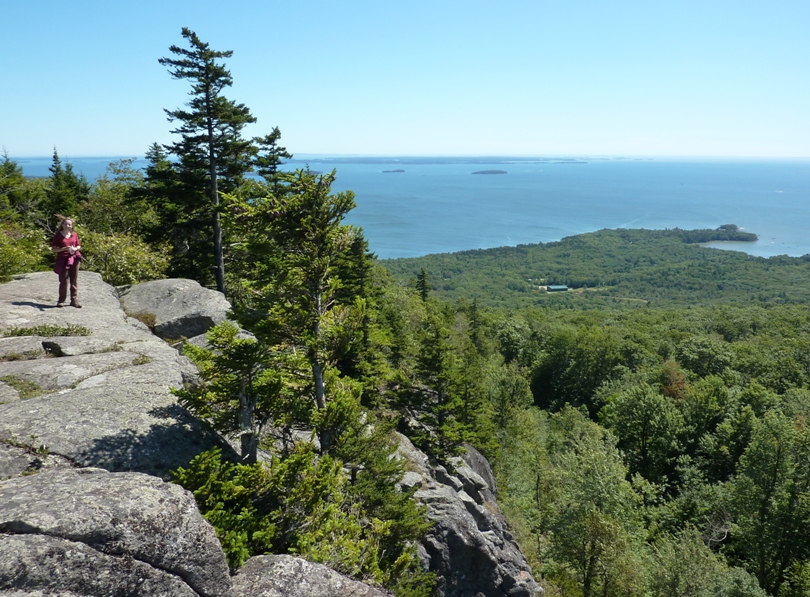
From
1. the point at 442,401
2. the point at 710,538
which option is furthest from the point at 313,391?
the point at 710,538

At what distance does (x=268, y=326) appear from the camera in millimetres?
11320

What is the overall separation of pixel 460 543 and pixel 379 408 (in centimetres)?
646

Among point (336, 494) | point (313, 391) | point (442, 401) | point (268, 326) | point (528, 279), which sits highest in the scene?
point (268, 326)

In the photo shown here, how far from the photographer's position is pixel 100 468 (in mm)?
7090

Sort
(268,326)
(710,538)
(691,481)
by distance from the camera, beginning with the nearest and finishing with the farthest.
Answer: (268,326)
(710,538)
(691,481)

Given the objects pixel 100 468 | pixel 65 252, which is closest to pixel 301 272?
pixel 100 468

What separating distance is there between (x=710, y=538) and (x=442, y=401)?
19310 mm

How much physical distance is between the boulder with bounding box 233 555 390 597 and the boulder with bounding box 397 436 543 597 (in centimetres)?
790

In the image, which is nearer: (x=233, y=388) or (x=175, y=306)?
(x=233, y=388)

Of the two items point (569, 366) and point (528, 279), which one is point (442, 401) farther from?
point (528, 279)

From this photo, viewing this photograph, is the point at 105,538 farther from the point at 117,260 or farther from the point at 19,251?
the point at 117,260

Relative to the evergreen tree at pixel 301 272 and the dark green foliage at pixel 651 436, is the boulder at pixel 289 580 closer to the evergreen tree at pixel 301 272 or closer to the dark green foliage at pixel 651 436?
the evergreen tree at pixel 301 272


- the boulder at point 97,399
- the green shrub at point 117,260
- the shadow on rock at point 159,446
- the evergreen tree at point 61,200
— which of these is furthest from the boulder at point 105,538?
the evergreen tree at point 61,200

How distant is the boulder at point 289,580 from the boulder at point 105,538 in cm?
45
